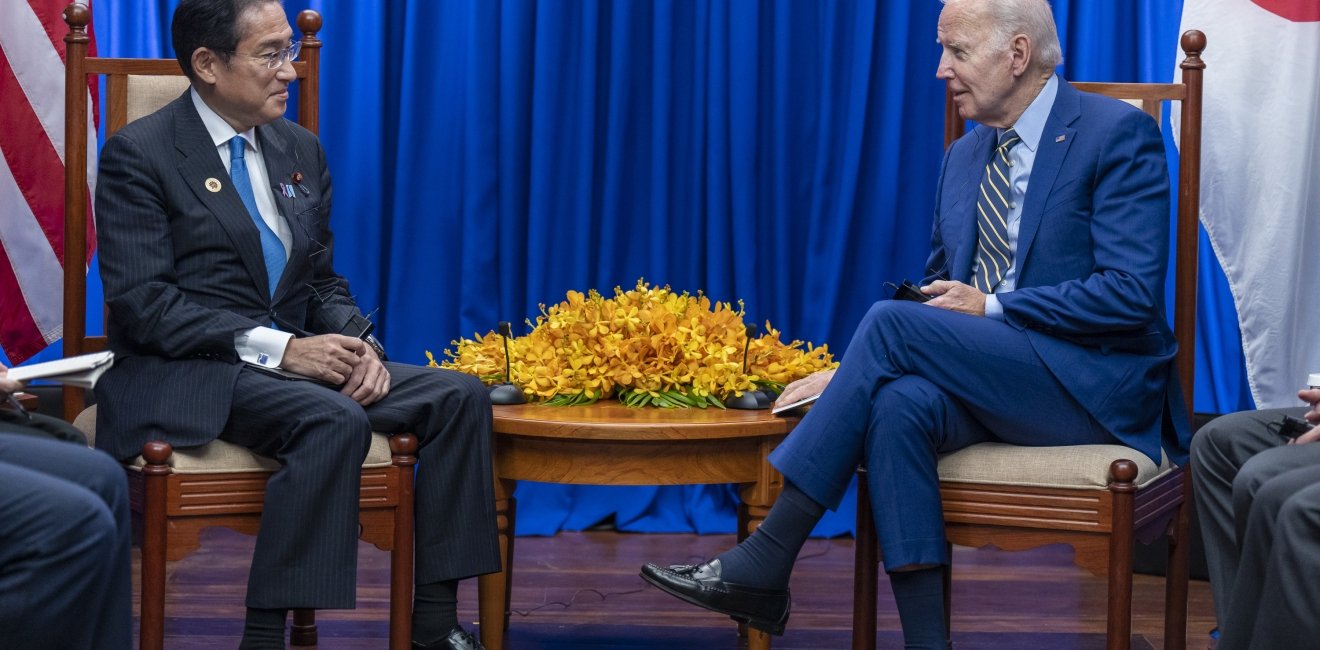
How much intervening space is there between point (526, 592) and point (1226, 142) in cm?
207

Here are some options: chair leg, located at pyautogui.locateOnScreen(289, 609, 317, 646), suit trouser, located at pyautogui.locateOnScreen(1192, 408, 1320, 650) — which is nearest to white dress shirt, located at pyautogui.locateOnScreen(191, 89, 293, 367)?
chair leg, located at pyautogui.locateOnScreen(289, 609, 317, 646)

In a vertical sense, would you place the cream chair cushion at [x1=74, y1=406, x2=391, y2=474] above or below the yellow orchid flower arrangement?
below

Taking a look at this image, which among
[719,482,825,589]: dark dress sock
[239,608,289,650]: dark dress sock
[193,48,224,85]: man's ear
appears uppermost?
[193,48,224,85]: man's ear

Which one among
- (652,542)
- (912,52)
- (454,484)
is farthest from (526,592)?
(912,52)

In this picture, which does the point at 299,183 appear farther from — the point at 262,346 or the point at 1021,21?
the point at 1021,21

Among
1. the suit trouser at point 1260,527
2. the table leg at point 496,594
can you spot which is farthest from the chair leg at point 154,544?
the suit trouser at point 1260,527

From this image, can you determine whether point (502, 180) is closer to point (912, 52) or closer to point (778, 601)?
point (912, 52)

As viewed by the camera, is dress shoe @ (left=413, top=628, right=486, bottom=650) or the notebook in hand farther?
dress shoe @ (left=413, top=628, right=486, bottom=650)

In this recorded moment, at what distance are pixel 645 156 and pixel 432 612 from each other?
6.15ft

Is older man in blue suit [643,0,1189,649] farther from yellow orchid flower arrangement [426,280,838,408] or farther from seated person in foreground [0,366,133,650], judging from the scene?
seated person in foreground [0,366,133,650]

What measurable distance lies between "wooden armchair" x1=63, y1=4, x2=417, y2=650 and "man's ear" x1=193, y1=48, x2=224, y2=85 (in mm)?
293

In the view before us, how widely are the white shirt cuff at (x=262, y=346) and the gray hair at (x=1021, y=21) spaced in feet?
4.68

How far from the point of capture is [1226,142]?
3.78 m

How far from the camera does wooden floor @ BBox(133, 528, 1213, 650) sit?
3.15 meters
